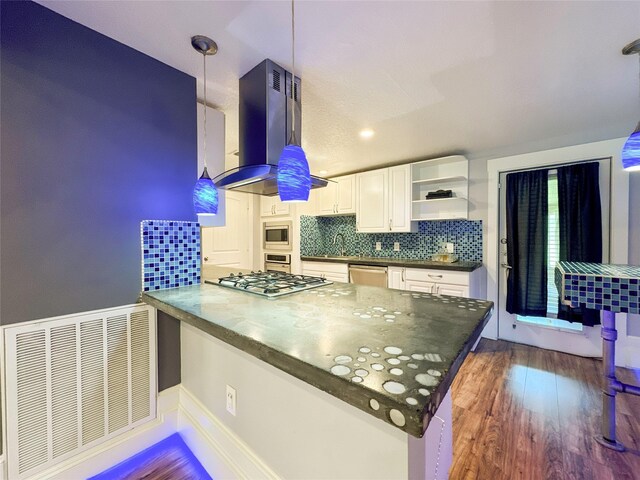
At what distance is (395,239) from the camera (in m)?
3.79

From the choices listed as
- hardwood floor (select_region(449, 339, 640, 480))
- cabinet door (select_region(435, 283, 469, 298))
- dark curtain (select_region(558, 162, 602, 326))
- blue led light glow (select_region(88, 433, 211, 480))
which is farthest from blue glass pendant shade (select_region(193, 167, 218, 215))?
dark curtain (select_region(558, 162, 602, 326))

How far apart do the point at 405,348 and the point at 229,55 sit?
168cm

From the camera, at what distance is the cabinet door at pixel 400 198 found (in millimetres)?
3289

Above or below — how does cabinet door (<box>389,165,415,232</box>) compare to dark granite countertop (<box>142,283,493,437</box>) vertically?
above

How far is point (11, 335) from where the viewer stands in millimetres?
1088

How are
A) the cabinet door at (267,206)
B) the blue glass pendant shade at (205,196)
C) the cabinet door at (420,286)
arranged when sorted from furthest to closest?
the cabinet door at (267,206) → the cabinet door at (420,286) → the blue glass pendant shade at (205,196)

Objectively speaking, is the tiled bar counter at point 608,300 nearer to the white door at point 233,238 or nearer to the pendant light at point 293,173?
the pendant light at point 293,173

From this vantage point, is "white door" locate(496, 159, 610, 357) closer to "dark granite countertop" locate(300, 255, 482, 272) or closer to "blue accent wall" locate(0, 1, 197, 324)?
"dark granite countertop" locate(300, 255, 482, 272)

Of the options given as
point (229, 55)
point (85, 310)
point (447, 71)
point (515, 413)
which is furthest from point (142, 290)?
point (515, 413)

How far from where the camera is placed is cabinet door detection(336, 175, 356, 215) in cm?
381

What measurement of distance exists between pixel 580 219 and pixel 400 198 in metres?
1.73

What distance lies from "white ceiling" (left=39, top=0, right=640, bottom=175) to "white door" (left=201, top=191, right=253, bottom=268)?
2197mm

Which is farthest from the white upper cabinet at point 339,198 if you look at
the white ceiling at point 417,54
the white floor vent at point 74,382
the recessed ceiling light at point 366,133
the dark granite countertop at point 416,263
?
the white floor vent at point 74,382

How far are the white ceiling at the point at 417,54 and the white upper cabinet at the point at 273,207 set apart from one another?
2044mm
